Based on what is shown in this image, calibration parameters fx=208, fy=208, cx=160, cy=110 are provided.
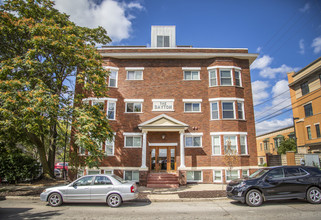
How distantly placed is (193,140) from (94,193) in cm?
1035

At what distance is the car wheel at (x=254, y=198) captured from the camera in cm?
886

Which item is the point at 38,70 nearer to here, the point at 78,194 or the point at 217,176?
the point at 78,194

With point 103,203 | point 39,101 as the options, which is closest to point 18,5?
point 39,101

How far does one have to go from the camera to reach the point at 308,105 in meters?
31.3

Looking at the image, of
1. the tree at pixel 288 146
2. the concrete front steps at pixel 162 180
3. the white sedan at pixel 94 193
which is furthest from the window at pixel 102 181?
the tree at pixel 288 146

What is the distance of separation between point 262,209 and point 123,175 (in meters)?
11.3

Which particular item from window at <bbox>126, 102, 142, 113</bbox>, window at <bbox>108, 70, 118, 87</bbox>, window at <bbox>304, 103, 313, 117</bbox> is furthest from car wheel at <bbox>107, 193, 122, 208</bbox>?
window at <bbox>304, 103, 313, 117</bbox>

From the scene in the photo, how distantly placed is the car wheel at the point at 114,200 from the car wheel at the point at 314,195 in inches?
325

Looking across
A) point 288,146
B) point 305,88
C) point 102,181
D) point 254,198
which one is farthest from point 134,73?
point 288,146

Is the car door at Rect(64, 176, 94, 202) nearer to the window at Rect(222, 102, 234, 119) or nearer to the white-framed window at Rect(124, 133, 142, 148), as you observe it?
the white-framed window at Rect(124, 133, 142, 148)

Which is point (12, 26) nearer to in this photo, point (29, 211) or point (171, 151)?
point (29, 211)

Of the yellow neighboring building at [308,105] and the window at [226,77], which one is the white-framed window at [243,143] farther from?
the yellow neighboring building at [308,105]

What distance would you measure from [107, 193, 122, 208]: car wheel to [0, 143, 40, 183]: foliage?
1089cm

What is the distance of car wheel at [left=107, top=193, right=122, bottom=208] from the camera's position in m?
9.21
